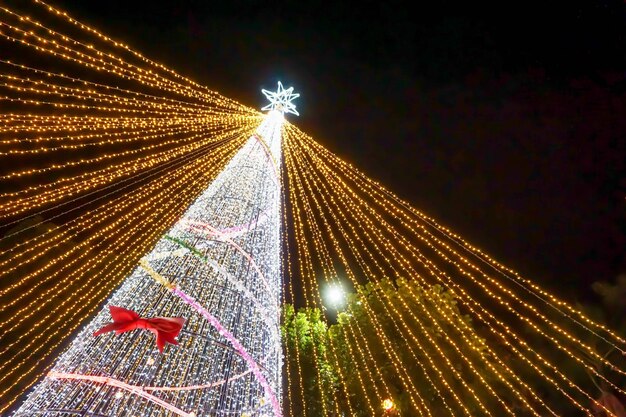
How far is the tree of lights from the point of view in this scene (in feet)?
16.6

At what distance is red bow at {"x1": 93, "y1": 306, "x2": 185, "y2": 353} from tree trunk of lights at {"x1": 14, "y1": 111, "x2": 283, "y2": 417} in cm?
45

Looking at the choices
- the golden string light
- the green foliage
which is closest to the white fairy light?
the golden string light

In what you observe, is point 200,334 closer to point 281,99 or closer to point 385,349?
point 281,99

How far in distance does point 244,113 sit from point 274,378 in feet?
18.3

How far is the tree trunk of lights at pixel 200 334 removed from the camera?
5102mm

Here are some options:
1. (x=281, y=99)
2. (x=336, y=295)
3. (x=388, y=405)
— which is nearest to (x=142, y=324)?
(x=281, y=99)

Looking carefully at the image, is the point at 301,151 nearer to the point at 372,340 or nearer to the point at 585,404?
the point at 372,340

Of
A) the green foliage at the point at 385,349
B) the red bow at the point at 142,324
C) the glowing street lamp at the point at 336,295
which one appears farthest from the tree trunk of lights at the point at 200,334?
the glowing street lamp at the point at 336,295

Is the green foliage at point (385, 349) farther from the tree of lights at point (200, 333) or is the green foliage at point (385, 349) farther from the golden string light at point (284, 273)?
the tree of lights at point (200, 333)

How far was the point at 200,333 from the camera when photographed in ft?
19.3

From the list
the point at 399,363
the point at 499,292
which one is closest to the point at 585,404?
the point at 499,292

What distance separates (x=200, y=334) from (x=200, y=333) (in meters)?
0.26

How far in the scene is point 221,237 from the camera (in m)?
6.24

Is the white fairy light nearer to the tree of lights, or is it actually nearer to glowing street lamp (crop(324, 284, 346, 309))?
the tree of lights
